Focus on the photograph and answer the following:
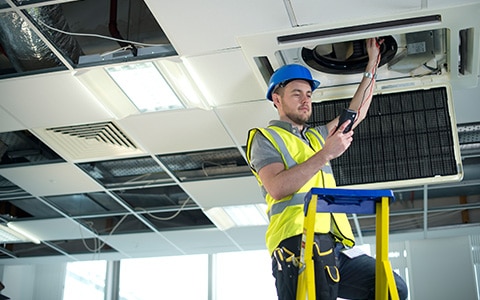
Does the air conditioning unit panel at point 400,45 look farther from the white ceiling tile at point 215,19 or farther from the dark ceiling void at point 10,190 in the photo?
the dark ceiling void at point 10,190

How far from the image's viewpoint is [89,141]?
16.0 ft

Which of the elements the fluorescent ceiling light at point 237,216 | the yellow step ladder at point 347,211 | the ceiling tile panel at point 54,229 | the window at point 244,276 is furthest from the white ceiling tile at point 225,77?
the window at point 244,276

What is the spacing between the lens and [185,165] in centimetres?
527

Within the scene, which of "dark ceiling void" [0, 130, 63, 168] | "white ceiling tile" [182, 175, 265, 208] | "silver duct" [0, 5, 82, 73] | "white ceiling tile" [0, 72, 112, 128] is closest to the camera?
"silver duct" [0, 5, 82, 73]

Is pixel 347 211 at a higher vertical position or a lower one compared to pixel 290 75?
lower

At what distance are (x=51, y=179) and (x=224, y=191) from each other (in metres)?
1.45

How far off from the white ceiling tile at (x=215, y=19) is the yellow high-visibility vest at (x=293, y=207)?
0.93 metres

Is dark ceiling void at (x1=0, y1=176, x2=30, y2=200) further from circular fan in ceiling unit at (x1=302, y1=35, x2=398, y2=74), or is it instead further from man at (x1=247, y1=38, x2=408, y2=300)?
man at (x1=247, y1=38, x2=408, y2=300)

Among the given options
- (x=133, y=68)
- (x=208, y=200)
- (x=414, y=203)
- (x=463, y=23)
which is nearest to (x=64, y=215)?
(x=208, y=200)

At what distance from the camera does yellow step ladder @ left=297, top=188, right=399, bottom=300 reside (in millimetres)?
2094

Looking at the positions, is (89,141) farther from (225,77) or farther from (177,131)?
(225,77)

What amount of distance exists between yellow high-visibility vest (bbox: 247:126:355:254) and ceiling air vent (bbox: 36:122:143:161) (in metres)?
2.26

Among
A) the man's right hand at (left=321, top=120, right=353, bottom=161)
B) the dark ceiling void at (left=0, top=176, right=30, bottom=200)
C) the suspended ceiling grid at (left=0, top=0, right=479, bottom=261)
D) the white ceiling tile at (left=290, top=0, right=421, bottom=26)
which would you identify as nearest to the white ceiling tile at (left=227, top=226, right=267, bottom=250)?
the suspended ceiling grid at (left=0, top=0, right=479, bottom=261)

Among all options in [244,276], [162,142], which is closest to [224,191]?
[162,142]
